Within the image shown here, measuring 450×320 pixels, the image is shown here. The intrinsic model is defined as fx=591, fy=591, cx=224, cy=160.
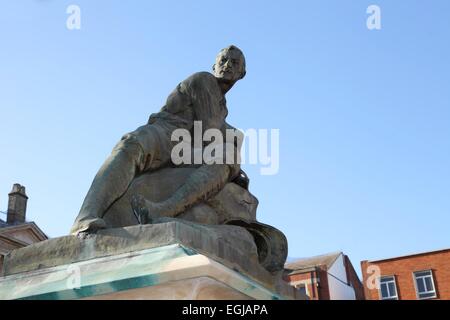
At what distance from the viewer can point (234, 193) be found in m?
5.30

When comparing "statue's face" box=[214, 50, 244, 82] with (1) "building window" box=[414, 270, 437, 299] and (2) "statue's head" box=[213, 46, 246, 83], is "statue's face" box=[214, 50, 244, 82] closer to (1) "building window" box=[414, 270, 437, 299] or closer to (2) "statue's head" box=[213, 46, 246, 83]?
(2) "statue's head" box=[213, 46, 246, 83]

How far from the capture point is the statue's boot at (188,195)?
4250 millimetres

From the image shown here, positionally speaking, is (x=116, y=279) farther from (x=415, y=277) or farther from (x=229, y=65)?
(x=415, y=277)

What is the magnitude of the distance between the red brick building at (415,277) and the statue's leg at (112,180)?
31.4m

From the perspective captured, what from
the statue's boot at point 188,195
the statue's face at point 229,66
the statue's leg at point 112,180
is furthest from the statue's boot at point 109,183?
the statue's face at point 229,66

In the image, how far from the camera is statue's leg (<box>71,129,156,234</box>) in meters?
4.22

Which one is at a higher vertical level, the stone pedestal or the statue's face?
the statue's face

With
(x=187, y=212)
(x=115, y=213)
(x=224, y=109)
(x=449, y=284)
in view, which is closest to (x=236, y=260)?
(x=187, y=212)

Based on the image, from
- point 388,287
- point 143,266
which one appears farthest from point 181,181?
point 388,287

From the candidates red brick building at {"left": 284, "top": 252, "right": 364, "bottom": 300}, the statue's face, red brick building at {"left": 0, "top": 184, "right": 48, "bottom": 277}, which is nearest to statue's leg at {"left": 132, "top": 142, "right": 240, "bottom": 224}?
the statue's face

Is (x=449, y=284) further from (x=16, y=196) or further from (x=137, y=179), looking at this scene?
(x=137, y=179)

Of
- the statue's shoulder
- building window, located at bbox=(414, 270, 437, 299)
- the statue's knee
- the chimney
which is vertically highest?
the chimney

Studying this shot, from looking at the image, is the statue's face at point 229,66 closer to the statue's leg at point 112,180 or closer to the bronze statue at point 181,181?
the bronze statue at point 181,181

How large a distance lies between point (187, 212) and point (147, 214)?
1.68 ft
